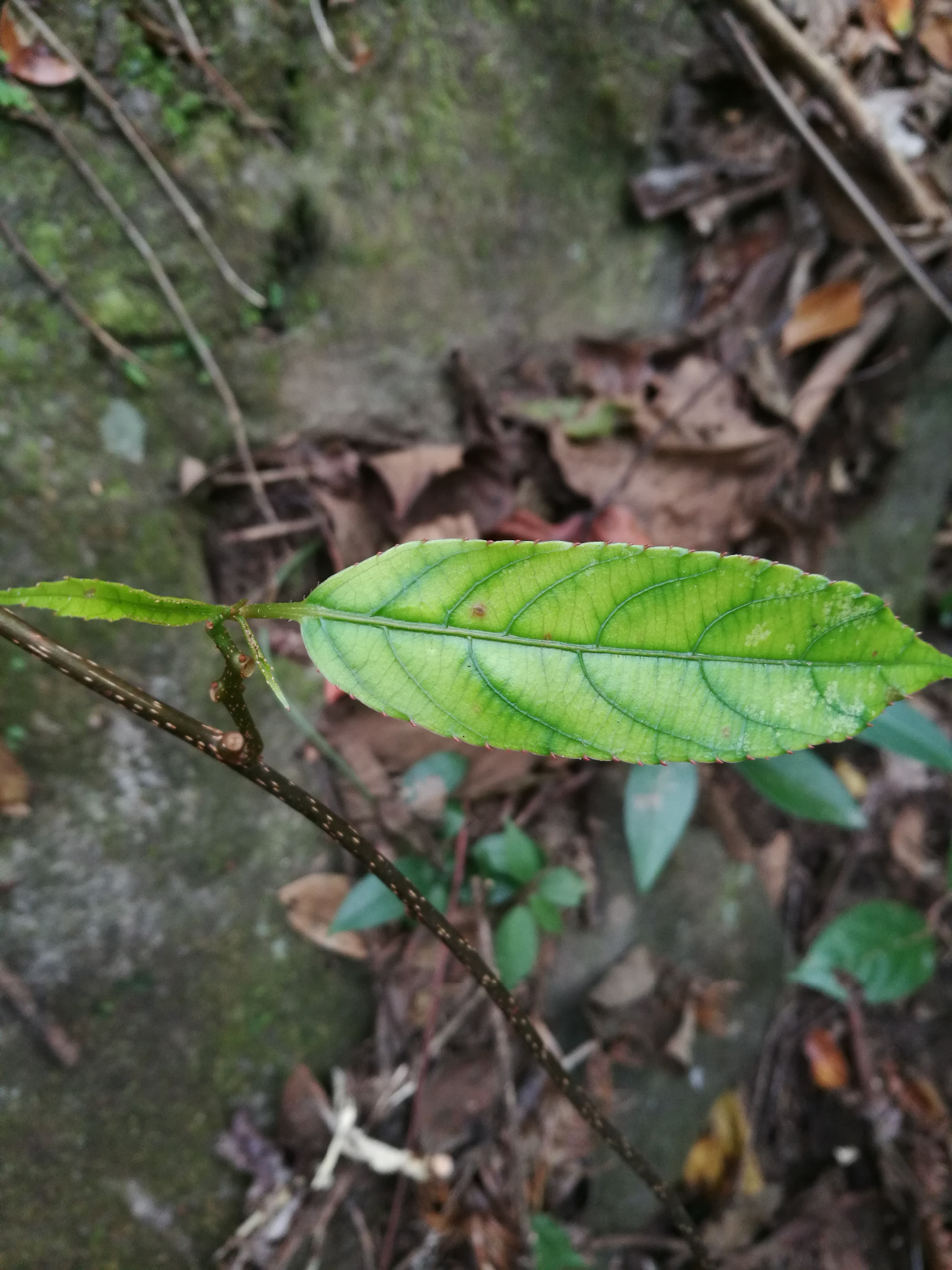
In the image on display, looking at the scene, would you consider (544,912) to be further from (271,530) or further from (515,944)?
(271,530)

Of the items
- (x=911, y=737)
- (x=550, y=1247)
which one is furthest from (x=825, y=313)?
(x=550, y=1247)

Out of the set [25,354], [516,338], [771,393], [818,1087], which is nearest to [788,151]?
[771,393]

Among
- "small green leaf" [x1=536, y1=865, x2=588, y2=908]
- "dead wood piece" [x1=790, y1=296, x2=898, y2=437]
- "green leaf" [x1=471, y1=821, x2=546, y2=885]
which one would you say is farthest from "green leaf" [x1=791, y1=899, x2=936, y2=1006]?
"dead wood piece" [x1=790, y1=296, x2=898, y2=437]

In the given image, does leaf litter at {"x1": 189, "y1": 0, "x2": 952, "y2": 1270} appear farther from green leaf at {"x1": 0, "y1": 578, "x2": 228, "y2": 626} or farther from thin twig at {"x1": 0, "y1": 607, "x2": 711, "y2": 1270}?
green leaf at {"x1": 0, "y1": 578, "x2": 228, "y2": 626}

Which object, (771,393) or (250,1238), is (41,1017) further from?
(771,393)

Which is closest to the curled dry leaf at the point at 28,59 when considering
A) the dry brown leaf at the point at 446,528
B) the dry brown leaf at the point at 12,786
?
the dry brown leaf at the point at 446,528

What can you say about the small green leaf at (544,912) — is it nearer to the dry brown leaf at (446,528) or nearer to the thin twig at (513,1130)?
the thin twig at (513,1130)
